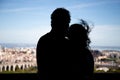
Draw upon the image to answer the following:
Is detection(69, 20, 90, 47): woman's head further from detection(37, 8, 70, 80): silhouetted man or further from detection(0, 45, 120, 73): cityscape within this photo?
detection(0, 45, 120, 73): cityscape

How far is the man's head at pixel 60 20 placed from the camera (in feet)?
4.27

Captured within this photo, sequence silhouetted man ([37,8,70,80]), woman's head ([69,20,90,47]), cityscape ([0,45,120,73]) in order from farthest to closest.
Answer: cityscape ([0,45,120,73]), woman's head ([69,20,90,47]), silhouetted man ([37,8,70,80])

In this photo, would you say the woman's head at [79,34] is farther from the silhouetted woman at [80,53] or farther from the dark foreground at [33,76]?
the dark foreground at [33,76]

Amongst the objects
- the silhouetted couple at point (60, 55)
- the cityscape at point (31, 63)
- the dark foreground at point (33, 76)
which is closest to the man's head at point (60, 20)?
the silhouetted couple at point (60, 55)

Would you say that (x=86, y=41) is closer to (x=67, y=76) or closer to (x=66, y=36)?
(x=66, y=36)

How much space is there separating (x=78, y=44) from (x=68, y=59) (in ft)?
0.39

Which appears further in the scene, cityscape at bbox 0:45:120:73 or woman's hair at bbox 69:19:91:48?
cityscape at bbox 0:45:120:73

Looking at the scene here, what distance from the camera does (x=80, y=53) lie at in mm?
1354

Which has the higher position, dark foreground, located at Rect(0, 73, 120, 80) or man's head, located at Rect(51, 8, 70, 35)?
man's head, located at Rect(51, 8, 70, 35)

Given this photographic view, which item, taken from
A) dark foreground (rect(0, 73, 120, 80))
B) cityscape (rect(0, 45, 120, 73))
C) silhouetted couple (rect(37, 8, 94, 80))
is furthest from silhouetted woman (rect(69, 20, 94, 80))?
cityscape (rect(0, 45, 120, 73))

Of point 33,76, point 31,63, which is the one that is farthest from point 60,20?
point 31,63

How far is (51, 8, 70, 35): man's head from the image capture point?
1302 mm

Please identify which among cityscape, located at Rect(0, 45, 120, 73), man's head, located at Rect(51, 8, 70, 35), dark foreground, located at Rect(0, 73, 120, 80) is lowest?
cityscape, located at Rect(0, 45, 120, 73)

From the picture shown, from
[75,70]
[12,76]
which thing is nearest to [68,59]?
[75,70]
